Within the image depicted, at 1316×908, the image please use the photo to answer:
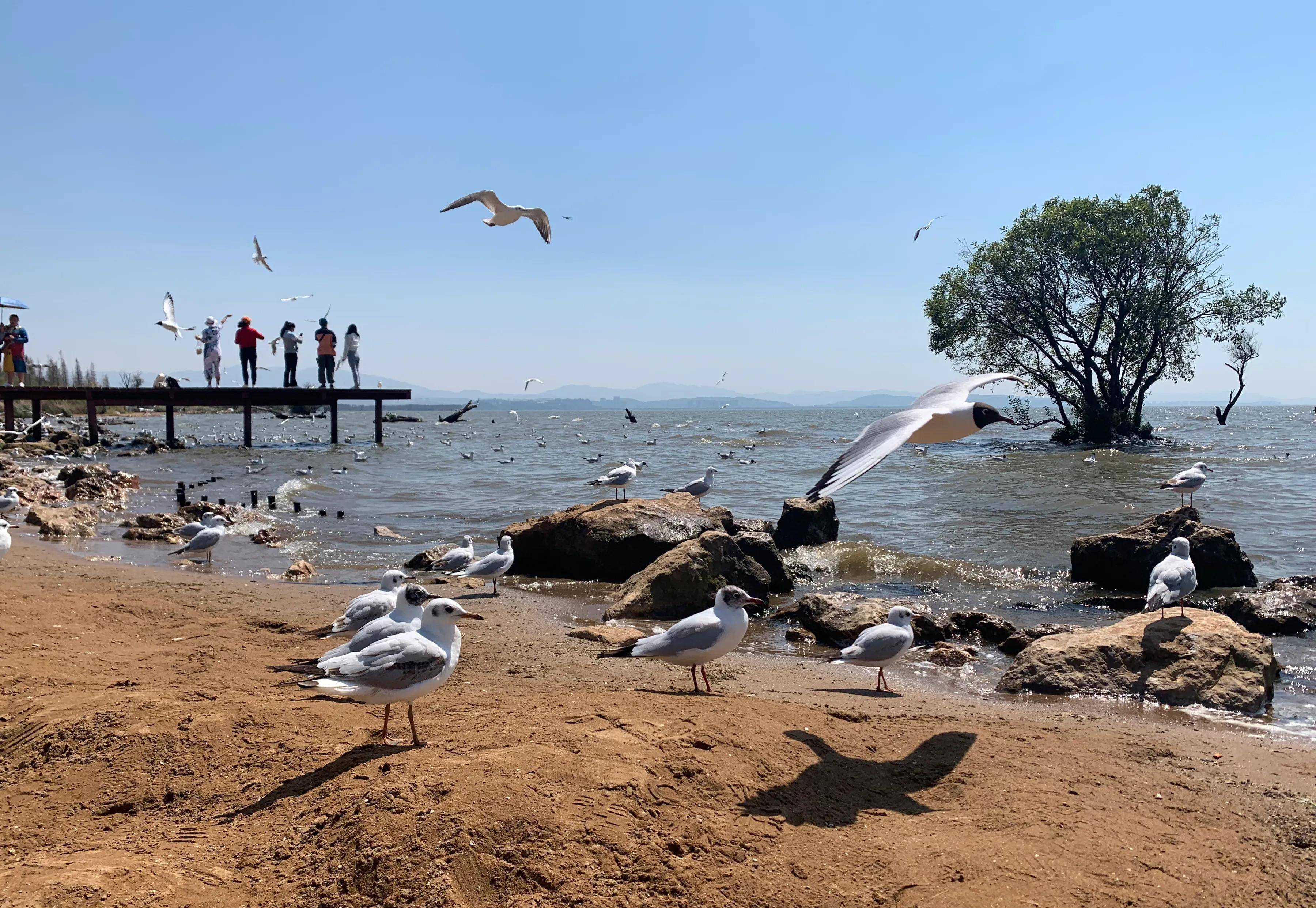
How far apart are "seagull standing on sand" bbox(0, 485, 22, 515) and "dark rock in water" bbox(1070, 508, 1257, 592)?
16632mm

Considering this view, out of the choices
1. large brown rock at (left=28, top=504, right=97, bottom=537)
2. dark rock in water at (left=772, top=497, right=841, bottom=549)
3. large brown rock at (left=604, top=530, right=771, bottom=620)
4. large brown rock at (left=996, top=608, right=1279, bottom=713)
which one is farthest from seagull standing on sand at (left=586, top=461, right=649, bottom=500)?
large brown rock at (left=996, top=608, right=1279, bottom=713)

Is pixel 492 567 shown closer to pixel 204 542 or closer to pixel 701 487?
pixel 204 542

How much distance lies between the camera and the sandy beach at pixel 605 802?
338 cm

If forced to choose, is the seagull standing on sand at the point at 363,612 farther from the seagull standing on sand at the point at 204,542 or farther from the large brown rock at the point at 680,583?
the seagull standing on sand at the point at 204,542

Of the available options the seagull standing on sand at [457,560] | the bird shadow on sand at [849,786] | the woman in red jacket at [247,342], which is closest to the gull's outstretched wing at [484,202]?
the seagull standing on sand at [457,560]

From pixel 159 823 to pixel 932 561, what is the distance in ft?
36.5

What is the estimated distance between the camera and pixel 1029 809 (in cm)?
420

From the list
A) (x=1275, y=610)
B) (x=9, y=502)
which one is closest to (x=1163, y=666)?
(x=1275, y=610)

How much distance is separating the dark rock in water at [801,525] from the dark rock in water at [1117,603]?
4247 millimetres

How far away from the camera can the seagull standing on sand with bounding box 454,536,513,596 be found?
420 inches

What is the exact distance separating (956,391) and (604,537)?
569 cm

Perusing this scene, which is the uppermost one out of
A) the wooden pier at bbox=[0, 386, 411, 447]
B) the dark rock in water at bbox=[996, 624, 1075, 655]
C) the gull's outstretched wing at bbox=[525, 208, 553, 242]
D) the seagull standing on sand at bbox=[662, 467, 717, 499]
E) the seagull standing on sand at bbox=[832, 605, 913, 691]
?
the gull's outstretched wing at bbox=[525, 208, 553, 242]

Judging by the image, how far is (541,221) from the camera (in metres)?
12.9

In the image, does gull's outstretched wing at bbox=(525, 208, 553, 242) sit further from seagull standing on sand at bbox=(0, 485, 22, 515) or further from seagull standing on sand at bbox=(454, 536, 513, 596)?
seagull standing on sand at bbox=(0, 485, 22, 515)
